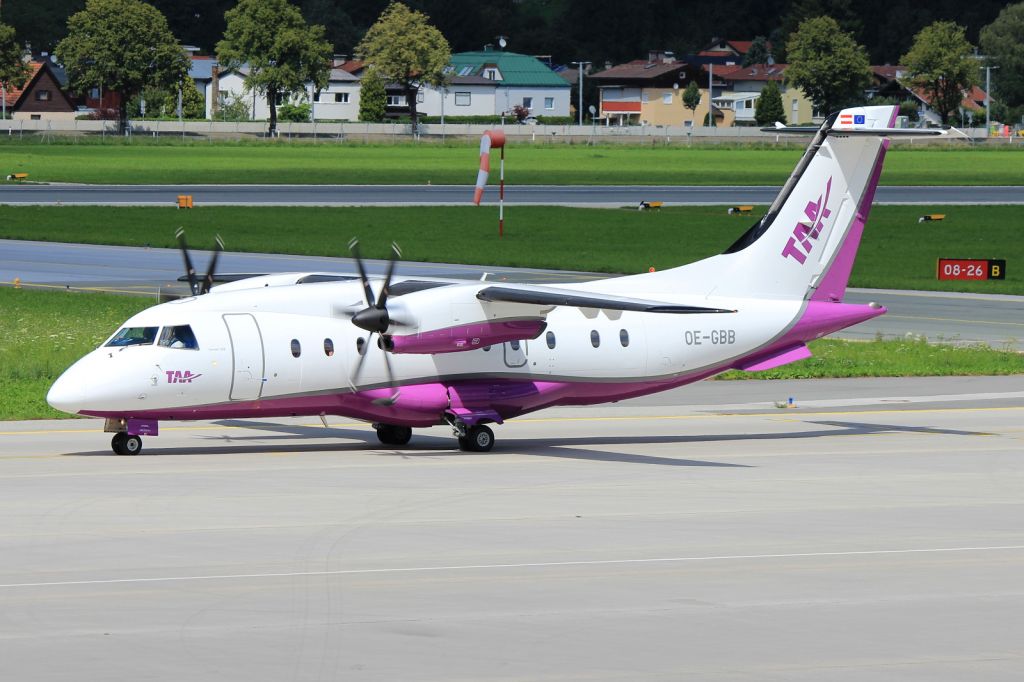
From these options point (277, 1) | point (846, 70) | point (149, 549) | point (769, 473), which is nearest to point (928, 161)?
point (846, 70)

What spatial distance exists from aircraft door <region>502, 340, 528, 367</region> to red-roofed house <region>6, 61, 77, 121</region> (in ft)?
583

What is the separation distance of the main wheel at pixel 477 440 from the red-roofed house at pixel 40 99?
178 metres

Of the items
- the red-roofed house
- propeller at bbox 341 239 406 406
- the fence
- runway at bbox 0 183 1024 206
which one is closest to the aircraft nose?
propeller at bbox 341 239 406 406

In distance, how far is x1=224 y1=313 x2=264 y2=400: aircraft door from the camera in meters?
25.5

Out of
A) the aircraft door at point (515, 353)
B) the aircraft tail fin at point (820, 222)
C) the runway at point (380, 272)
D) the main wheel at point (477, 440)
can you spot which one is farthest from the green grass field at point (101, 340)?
the aircraft door at point (515, 353)

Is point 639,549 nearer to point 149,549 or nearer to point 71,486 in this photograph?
point 149,549

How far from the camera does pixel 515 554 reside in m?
18.3

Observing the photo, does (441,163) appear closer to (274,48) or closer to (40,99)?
(274,48)

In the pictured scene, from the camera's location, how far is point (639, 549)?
18719 millimetres

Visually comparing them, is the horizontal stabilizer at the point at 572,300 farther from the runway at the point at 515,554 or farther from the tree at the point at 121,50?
the tree at the point at 121,50

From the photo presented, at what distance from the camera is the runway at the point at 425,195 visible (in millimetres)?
89188

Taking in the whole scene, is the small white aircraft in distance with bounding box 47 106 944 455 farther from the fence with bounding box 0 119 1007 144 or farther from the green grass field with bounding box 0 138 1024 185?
the fence with bounding box 0 119 1007 144

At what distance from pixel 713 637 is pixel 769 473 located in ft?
36.1

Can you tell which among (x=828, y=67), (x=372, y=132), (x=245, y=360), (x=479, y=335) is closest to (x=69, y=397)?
(x=245, y=360)
